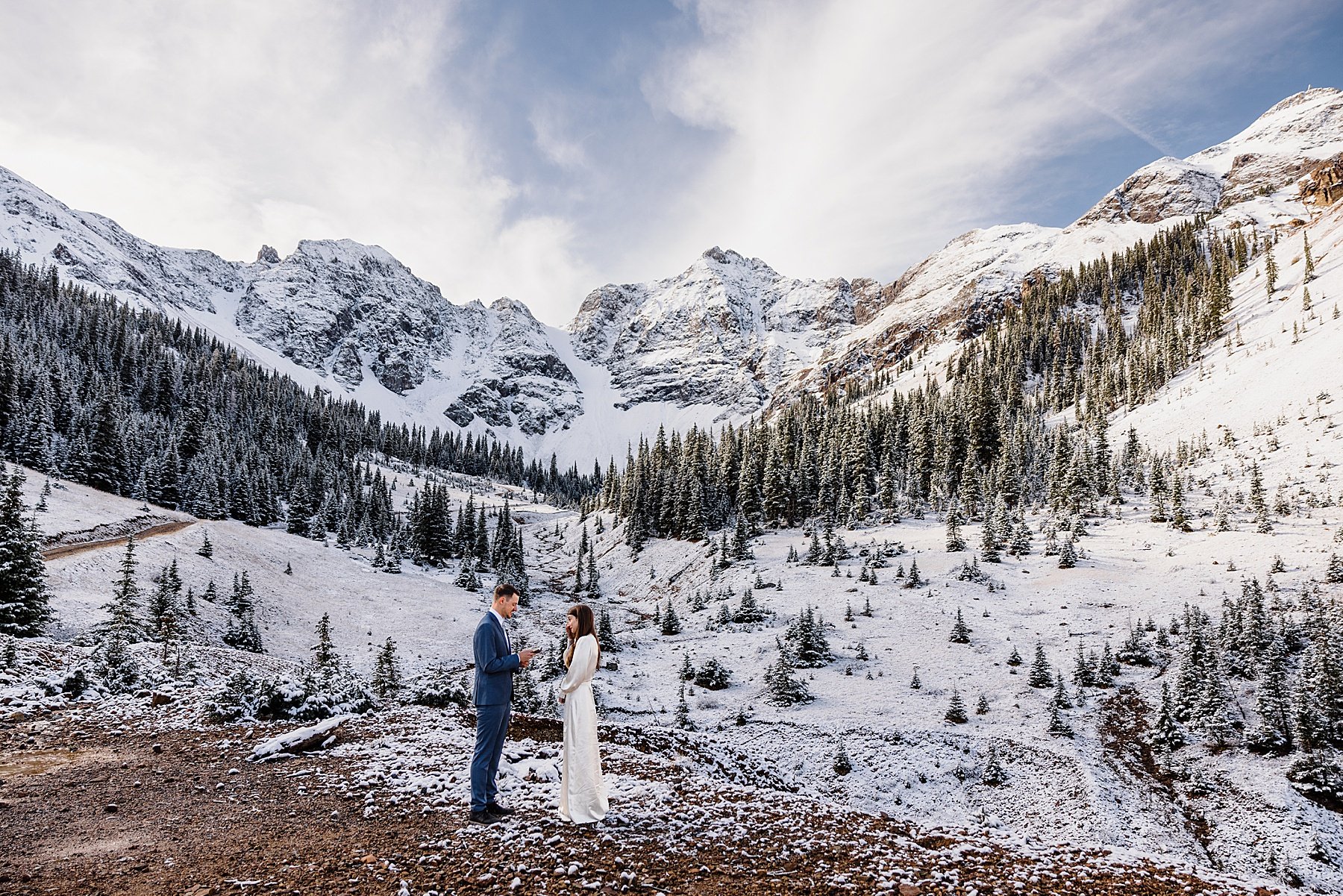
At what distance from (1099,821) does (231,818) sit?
16.8 m

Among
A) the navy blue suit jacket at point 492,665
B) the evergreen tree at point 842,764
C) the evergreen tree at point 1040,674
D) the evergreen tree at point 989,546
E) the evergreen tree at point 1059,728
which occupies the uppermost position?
the evergreen tree at point 989,546

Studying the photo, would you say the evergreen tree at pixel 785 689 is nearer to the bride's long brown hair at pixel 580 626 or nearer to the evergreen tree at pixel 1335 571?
the bride's long brown hair at pixel 580 626

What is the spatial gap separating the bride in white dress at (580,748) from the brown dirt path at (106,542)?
35.2 m

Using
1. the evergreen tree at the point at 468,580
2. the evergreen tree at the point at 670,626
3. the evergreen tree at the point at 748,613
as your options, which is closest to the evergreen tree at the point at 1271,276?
the evergreen tree at the point at 748,613

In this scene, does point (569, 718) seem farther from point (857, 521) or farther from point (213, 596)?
point (857, 521)

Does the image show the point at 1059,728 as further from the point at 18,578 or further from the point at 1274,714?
the point at 18,578

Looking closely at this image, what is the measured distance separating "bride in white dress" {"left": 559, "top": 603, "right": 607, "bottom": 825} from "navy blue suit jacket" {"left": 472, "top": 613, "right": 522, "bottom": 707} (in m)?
0.83

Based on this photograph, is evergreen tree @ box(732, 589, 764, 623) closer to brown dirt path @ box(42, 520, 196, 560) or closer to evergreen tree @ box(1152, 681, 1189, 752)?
evergreen tree @ box(1152, 681, 1189, 752)

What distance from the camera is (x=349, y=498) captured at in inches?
3369

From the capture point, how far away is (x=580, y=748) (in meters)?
8.48

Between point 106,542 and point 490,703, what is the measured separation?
5090cm

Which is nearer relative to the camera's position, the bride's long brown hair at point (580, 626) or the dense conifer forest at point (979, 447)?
the bride's long brown hair at point (580, 626)

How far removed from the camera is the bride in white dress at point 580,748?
8.47 m

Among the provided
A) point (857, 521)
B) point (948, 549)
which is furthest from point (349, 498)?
point (948, 549)
